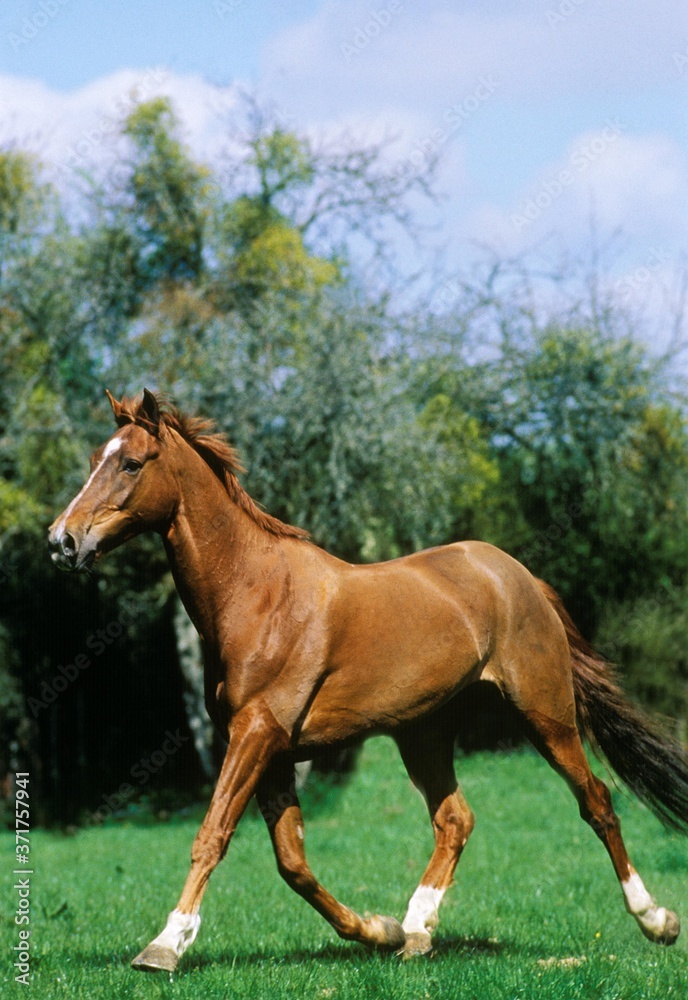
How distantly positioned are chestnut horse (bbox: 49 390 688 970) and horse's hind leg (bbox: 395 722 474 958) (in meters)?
0.01

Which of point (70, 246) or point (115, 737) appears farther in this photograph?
point (115, 737)

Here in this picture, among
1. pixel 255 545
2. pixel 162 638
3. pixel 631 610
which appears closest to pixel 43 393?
pixel 162 638

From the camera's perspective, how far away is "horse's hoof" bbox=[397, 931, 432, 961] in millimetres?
5352

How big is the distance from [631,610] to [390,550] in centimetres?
511

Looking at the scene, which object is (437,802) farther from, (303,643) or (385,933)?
(303,643)

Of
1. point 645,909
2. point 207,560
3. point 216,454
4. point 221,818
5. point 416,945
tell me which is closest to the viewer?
point 221,818

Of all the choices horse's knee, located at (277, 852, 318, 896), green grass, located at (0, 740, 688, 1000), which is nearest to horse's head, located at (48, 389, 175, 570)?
horse's knee, located at (277, 852, 318, 896)

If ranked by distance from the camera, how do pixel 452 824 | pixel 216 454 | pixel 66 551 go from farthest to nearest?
pixel 452 824 < pixel 216 454 < pixel 66 551

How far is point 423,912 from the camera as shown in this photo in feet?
18.5

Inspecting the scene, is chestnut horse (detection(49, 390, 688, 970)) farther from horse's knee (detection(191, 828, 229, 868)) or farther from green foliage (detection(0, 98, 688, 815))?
green foliage (detection(0, 98, 688, 815))

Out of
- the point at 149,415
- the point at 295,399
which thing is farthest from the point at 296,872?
the point at 295,399

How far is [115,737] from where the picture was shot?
67.3 ft

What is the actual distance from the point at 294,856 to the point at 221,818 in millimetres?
544

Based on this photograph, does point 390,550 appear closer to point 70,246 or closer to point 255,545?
point 70,246
